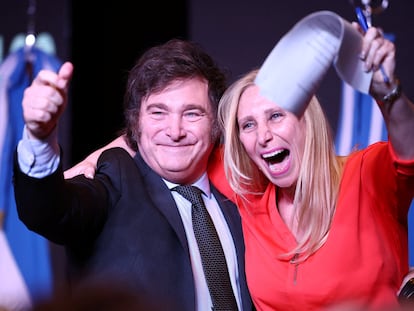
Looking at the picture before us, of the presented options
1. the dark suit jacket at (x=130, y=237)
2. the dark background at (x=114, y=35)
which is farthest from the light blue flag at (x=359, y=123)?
the dark suit jacket at (x=130, y=237)

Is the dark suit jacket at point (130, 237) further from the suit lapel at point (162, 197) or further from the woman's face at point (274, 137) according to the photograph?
the woman's face at point (274, 137)

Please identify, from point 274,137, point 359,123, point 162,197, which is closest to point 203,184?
point 162,197

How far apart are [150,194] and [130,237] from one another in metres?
0.15

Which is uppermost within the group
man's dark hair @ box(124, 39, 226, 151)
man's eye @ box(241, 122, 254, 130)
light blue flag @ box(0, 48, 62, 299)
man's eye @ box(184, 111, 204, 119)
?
man's dark hair @ box(124, 39, 226, 151)

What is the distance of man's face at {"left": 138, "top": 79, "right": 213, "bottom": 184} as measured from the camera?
6.82 ft

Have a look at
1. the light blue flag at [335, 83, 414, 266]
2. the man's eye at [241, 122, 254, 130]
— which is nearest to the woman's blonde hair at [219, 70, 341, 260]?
the man's eye at [241, 122, 254, 130]

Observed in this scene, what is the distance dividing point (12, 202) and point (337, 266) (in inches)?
77.5

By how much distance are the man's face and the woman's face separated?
149 mm

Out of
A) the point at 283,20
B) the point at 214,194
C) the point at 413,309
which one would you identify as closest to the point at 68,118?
the point at 283,20

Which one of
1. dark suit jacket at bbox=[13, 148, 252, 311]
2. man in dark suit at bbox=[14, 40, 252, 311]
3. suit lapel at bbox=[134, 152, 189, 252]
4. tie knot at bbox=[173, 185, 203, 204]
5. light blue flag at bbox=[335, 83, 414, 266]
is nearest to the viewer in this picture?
man in dark suit at bbox=[14, 40, 252, 311]

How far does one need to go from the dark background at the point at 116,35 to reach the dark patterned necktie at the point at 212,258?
1261 millimetres

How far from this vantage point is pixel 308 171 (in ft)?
6.38

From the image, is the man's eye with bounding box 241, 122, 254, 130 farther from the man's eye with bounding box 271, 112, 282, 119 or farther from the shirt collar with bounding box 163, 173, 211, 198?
the shirt collar with bounding box 163, 173, 211, 198

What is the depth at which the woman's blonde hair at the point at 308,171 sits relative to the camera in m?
1.89
